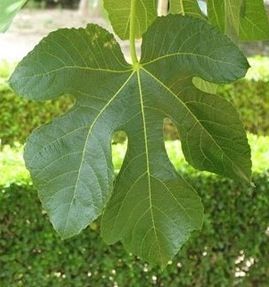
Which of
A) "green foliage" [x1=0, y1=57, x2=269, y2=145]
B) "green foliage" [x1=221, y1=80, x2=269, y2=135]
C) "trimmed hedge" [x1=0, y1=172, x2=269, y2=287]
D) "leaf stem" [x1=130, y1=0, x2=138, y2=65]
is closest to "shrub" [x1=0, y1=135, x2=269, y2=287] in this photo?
"trimmed hedge" [x1=0, y1=172, x2=269, y2=287]

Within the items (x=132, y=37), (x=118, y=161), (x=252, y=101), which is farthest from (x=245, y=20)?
(x=252, y=101)

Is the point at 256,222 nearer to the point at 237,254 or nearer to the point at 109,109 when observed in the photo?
the point at 237,254

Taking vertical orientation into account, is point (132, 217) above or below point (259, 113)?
above

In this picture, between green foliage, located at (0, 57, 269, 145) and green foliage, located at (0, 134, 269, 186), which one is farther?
green foliage, located at (0, 57, 269, 145)

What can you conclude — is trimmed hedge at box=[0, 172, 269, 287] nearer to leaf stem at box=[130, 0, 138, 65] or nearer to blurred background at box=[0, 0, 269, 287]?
blurred background at box=[0, 0, 269, 287]

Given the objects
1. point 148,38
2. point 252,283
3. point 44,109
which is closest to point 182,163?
point 252,283

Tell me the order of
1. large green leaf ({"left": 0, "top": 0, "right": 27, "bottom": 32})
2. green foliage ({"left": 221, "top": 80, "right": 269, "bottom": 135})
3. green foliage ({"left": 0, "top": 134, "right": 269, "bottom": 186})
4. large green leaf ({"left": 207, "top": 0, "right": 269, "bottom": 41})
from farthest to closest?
green foliage ({"left": 221, "top": 80, "right": 269, "bottom": 135}) → green foliage ({"left": 0, "top": 134, "right": 269, "bottom": 186}) → large green leaf ({"left": 207, "top": 0, "right": 269, "bottom": 41}) → large green leaf ({"left": 0, "top": 0, "right": 27, "bottom": 32})

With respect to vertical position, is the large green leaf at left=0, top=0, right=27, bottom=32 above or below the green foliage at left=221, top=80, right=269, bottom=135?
above

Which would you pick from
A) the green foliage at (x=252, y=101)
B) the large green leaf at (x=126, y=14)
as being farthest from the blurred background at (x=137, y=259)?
the large green leaf at (x=126, y=14)
